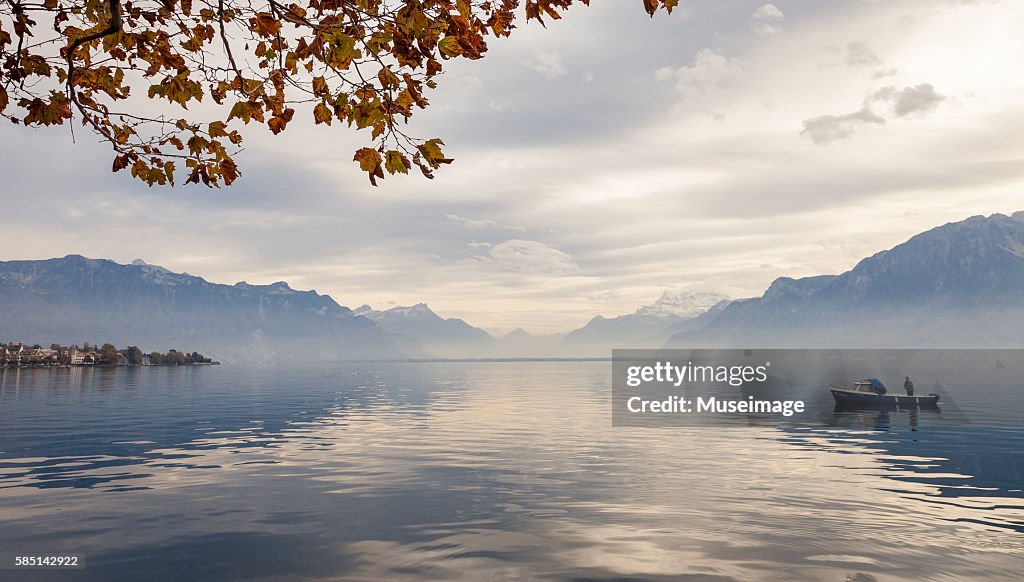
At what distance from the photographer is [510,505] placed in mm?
22000

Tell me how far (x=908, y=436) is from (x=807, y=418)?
16.3 m

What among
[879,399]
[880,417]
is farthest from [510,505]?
[879,399]

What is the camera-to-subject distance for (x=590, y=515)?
2038 centimetres

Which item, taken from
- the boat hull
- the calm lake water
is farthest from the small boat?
the calm lake water

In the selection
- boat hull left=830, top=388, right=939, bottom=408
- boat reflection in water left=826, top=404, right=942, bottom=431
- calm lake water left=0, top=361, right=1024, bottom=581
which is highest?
calm lake water left=0, top=361, right=1024, bottom=581

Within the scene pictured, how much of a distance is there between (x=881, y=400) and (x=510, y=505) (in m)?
67.7

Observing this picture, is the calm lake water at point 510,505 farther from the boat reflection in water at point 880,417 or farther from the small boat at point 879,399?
the small boat at point 879,399

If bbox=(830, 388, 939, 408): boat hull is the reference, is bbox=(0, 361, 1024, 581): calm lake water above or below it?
above

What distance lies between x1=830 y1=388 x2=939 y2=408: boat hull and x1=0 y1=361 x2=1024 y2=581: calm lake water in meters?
24.2

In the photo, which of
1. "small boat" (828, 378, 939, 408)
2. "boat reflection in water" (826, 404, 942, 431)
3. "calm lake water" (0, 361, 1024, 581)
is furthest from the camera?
"small boat" (828, 378, 939, 408)

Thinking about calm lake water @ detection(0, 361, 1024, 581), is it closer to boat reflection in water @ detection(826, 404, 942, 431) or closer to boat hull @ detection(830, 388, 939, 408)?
boat reflection in water @ detection(826, 404, 942, 431)

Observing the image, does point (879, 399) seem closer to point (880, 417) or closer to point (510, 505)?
point (880, 417)

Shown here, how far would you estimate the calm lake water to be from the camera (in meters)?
15.3

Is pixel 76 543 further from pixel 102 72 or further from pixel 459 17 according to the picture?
pixel 459 17
